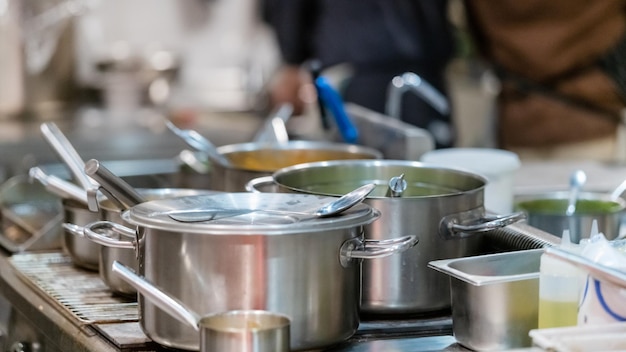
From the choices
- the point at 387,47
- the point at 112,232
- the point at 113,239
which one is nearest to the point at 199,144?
the point at 112,232

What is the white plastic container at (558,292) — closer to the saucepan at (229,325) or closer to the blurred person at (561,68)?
the saucepan at (229,325)

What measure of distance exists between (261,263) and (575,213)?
0.86 meters

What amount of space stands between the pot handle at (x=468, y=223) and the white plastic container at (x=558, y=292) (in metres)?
0.22

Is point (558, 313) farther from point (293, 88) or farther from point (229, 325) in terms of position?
point (293, 88)

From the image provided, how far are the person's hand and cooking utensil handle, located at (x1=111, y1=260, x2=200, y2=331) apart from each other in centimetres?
277

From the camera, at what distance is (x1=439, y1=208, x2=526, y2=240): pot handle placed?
1.43 metres

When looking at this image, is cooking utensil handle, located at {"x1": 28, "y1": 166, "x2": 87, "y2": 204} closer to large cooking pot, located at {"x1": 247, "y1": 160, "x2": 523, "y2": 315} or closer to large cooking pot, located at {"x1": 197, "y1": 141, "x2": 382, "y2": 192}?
large cooking pot, located at {"x1": 197, "y1": 141, "x2": 382, "y2": 192}

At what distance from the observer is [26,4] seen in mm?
3783

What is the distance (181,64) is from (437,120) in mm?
1066

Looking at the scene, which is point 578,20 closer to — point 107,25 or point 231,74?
point 231,74

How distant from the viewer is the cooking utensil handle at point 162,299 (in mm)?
1191

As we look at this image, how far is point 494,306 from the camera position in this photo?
4.10 feet

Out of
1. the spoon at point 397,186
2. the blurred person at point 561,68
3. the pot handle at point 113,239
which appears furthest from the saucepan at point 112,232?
the blurred person at point 561,68

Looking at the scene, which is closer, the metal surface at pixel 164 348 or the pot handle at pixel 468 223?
the metal surface at pixel 164 348
